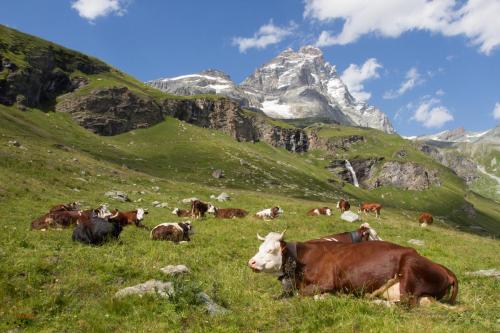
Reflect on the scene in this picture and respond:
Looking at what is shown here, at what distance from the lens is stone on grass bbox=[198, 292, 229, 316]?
9.47m

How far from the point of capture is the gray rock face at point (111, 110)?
140 metres

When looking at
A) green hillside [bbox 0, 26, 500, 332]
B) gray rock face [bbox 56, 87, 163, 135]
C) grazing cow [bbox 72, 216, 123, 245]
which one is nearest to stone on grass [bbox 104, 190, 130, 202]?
green hillside [bbox 0, 26, 500, 332]

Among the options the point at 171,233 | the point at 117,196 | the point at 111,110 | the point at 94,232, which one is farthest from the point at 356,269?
the point at 111,110

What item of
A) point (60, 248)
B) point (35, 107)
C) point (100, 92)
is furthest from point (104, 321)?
point (100, 92)

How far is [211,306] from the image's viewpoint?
977 cm

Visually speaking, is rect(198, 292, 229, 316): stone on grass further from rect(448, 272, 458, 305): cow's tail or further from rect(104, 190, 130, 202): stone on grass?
rect(104, 190, 130, 202): stone on grass

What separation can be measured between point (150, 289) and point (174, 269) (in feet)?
7.54

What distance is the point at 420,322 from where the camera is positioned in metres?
8.11

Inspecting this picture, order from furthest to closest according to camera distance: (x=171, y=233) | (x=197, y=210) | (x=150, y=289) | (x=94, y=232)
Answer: (x=197, y=210), (x=171, y=233), (x=94, y=232), (x=150, y=289)

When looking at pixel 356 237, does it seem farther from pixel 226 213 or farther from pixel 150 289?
pixel 226 213

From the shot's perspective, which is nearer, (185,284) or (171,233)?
(185,284)

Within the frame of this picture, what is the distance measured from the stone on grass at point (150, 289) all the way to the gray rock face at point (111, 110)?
137 metres

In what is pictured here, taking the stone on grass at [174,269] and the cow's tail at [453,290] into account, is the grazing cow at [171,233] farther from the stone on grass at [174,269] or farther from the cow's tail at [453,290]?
the cow's tail at [453,290]

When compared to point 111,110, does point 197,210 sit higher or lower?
lower
